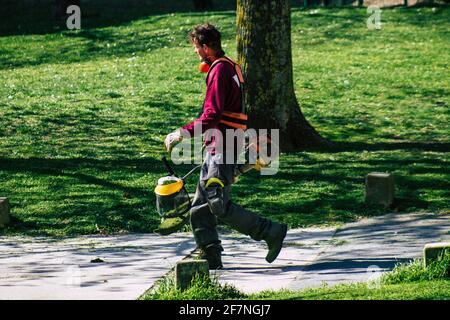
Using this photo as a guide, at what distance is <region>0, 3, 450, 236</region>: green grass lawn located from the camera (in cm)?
1150

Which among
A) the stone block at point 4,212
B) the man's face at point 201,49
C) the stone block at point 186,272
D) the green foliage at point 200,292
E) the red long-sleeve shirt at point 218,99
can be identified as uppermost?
the man's face at point 201,49

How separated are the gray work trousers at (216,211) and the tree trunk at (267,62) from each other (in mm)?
5614

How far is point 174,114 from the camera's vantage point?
16.7m

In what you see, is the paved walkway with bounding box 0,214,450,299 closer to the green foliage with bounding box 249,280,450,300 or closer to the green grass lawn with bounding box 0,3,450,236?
the green foliage with bounding box 249,280,450,300

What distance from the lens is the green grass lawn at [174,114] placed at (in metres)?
11.5

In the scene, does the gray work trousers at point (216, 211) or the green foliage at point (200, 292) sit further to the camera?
the gray work trousers at point (216, 211)

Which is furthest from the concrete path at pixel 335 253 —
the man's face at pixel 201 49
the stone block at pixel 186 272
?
the man's face at pixel 201 49

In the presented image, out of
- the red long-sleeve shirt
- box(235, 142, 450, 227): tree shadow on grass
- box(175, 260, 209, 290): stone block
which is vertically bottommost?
box(235, 142, 450, 227): tree shadow on grass

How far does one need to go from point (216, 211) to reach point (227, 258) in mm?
895

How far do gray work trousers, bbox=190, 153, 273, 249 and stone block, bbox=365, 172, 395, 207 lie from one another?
9.28 ft

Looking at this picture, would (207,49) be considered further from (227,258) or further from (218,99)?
(227,258)

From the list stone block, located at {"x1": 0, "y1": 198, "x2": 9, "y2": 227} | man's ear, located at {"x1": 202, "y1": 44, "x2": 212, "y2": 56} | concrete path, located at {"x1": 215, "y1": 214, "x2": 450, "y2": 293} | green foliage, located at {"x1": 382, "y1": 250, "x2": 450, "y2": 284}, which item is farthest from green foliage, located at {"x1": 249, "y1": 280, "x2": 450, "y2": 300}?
stone block, located at {"x1": 0, "y1": 198, "x2": 9, "y2": 227}

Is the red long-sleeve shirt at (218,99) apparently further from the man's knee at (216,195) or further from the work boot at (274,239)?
the work boot at (274,239)
